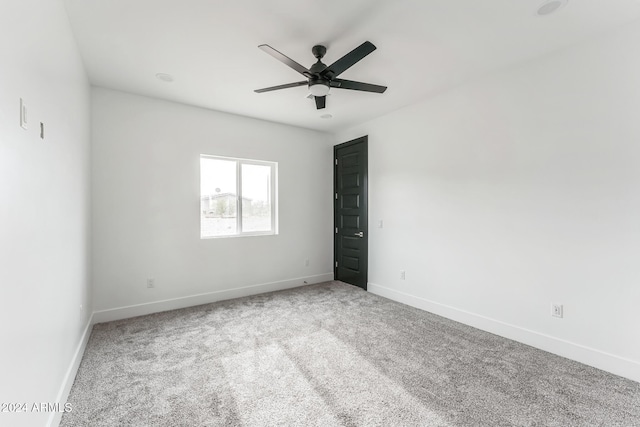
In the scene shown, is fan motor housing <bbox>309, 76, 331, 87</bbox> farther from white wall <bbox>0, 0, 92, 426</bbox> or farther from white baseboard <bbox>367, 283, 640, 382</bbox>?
white baseboard <bbox>367, 283, 640, 382</bbox>

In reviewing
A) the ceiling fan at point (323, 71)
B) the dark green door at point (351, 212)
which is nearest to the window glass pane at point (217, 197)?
the dark green door at point (351, 212)

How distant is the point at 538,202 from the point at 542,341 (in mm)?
1317

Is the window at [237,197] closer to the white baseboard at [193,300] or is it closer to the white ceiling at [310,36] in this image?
the white baseboard at [193,300]

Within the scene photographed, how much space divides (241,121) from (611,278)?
4559 mm

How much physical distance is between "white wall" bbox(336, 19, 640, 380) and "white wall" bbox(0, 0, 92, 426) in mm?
3634

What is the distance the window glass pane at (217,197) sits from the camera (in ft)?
13.4

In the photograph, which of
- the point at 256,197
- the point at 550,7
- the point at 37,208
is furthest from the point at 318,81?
the point at 256,197

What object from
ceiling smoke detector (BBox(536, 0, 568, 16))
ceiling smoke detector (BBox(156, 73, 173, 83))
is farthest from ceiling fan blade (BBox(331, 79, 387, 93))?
ceiling smoke detector (BBox(156, 73, 173, 83))

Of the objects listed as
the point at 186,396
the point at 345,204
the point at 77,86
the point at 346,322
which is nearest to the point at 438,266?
the point at 346,322

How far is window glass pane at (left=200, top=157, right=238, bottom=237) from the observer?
4.08m

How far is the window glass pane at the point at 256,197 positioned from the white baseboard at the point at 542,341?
2551 millimetres

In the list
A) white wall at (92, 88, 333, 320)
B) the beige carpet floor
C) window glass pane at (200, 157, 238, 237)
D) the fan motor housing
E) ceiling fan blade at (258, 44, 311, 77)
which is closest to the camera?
the beige carpet floor

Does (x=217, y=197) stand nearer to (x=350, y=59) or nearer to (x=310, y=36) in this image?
(x=310, y=36)

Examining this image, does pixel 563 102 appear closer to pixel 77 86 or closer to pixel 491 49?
pixel 491 49
